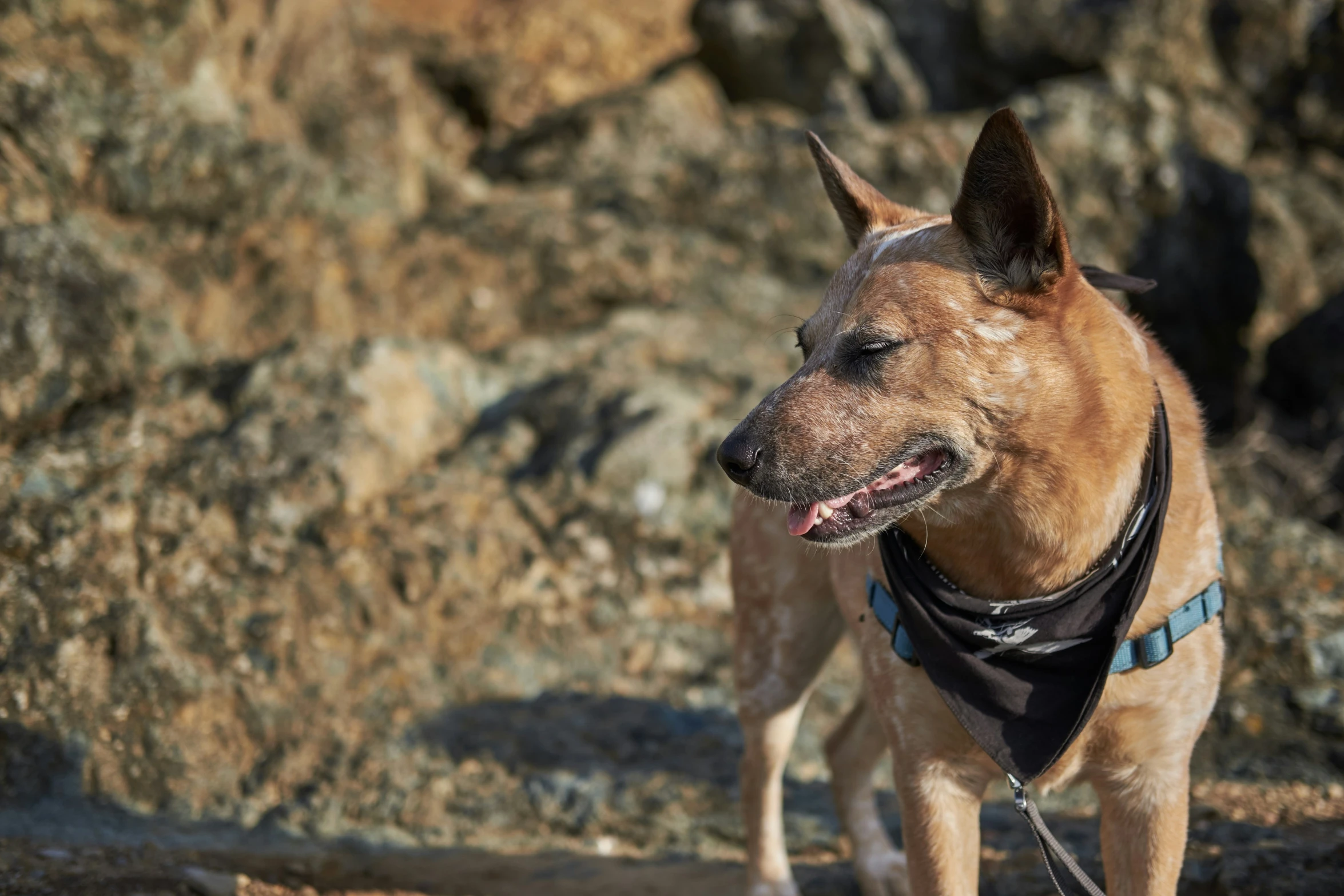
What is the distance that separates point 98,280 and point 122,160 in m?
1.35

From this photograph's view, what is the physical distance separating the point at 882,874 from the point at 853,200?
2.16 metres

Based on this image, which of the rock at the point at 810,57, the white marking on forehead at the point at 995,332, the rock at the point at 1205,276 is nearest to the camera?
the white marking on forehead at the point at 995,332

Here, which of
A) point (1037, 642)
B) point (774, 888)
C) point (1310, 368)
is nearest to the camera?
point (1037, 642)

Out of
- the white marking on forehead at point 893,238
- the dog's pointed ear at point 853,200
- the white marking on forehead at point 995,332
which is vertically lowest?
the white marking on forehead at point 995,332

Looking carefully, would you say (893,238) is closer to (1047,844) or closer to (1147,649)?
(1147,649)

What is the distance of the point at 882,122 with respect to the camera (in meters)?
11.8

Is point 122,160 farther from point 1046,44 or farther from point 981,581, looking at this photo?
point 1046,44

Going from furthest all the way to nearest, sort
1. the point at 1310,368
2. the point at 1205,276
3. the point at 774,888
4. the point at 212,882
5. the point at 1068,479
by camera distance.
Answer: the point at 1205,276, the point at 1310,368, the point at 774,888, the point at 212,882, the point at 1068,479

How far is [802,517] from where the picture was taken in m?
2.27

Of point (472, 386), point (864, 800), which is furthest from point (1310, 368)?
point (864, 800)

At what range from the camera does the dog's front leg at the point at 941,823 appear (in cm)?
233

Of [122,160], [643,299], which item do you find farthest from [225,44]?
[643,299]

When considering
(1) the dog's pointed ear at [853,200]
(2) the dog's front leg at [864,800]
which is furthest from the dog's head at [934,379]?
(2) the dog's front leg at [864,800]

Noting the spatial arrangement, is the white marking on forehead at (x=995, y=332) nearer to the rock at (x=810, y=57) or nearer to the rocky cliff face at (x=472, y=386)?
the rocky cliff face at (x=472, y=386)
